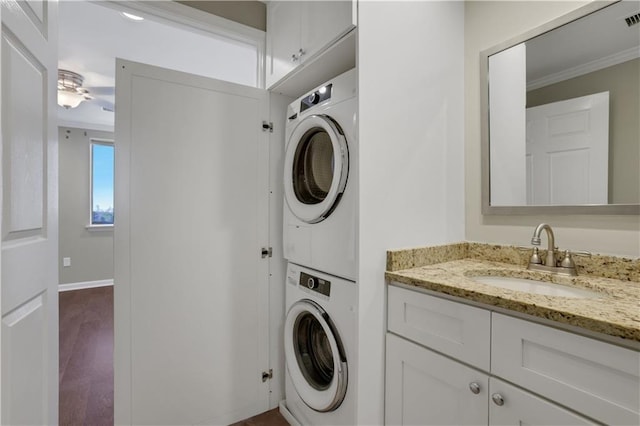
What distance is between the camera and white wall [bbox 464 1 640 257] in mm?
1241

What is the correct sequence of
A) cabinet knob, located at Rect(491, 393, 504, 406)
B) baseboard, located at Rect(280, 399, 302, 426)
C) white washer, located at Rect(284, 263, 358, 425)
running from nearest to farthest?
cabinet knob, located at Rect(491, 393, 504, 406), white washer, located at Rect(284, 263, 358, 425), baseboard, located at Rect(280, 399, 302, 426)

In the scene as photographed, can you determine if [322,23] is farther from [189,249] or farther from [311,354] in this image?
[311,354]

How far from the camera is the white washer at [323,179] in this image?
133cm

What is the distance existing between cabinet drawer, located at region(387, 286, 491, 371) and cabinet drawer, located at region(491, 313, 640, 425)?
4 cm

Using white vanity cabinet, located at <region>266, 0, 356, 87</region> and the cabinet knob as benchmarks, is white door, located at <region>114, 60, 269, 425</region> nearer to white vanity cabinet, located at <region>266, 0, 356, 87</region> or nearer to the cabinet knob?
white vanity cabinet, located at <region>266, 0, 356, 87</region>

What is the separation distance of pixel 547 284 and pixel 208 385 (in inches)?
66.3

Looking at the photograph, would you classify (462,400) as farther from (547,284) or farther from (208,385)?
(208,385)

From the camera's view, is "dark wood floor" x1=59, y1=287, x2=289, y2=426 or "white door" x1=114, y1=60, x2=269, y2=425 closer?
"white door" x1=114, y1=60, x2=269, y2=425

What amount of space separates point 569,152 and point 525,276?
57cm

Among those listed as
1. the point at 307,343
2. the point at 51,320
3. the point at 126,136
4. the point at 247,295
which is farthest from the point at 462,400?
the point at 126,136

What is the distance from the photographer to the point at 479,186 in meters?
1.64

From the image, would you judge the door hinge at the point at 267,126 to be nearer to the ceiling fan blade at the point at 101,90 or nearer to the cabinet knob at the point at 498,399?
the cabinet knob at the point at 498,399

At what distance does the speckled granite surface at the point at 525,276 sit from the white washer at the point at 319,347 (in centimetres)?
27

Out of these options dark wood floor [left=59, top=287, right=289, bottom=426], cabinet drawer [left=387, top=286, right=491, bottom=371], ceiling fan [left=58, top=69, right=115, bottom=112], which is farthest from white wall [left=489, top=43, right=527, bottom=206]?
ceiling fan [left=58, top=69, right=115, bottom=112]
